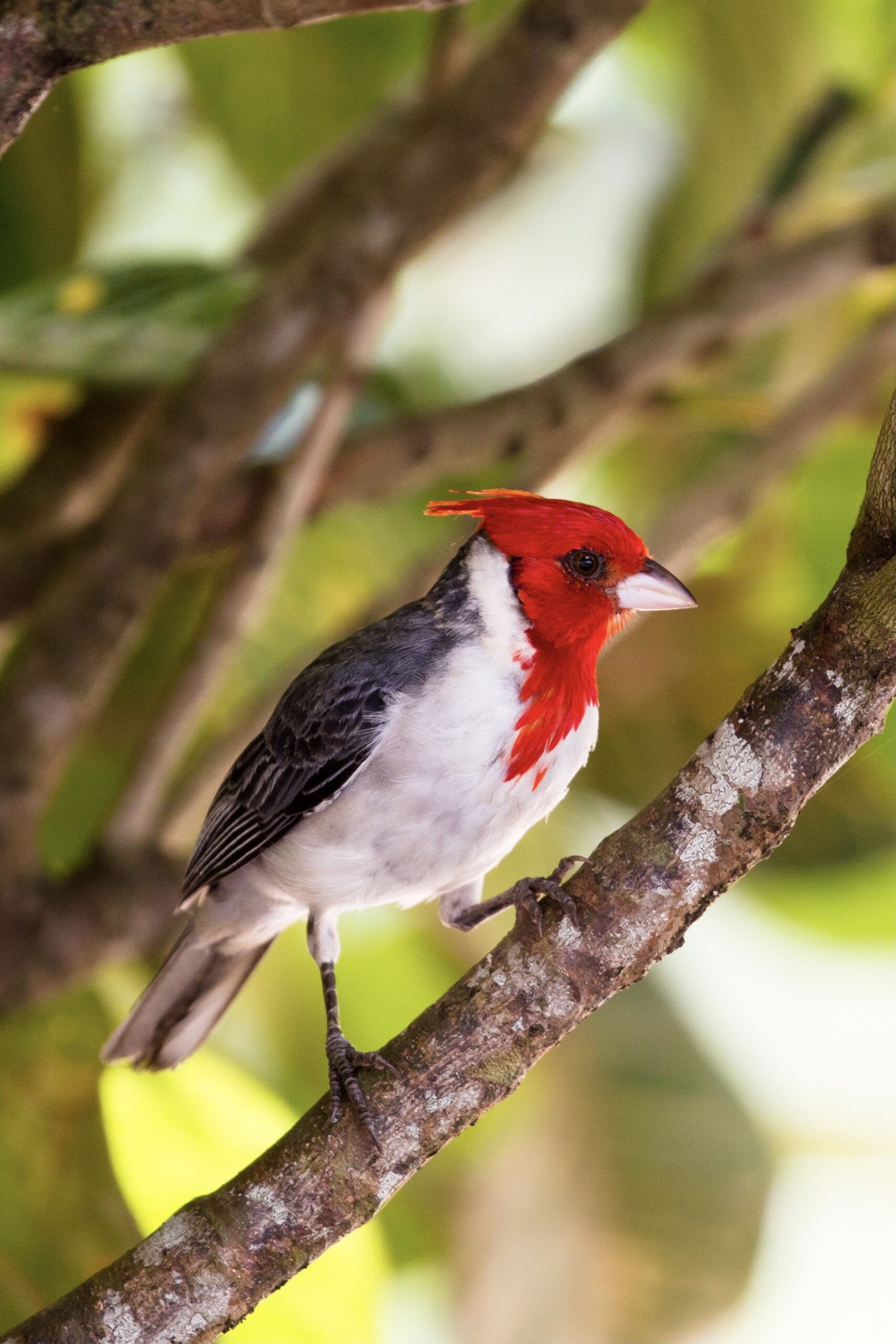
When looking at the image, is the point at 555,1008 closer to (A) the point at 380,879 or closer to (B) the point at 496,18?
(A) the point at 380,879

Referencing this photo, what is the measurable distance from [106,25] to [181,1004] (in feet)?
4.60

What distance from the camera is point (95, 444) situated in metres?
3.11

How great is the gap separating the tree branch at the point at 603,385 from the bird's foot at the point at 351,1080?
146 centimetres

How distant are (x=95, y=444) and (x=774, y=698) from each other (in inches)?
88.5

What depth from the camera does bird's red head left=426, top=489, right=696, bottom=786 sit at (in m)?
1.58

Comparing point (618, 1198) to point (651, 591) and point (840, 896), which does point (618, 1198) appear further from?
point (651, 591)

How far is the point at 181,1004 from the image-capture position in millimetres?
2033

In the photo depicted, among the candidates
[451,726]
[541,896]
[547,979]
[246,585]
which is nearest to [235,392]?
[246,585]

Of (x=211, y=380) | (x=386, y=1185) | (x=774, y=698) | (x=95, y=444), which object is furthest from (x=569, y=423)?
(x=386, y=1185)

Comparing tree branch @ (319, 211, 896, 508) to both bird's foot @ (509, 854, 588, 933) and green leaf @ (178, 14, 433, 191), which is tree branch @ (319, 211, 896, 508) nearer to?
green leaf @ (178, 14, 433, 191)

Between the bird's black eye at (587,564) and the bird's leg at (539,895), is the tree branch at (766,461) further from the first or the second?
the bird's leg at (539,895)

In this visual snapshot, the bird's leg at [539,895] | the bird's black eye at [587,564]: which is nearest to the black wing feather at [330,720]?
the bird's black eye at [587,564]

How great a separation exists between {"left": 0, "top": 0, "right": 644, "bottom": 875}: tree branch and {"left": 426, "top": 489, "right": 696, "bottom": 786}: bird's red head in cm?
101

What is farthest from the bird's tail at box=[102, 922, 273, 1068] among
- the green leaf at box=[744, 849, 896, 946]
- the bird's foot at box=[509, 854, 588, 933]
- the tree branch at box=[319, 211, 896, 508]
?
the green leaf at box=[744, 849, 896, 946]
